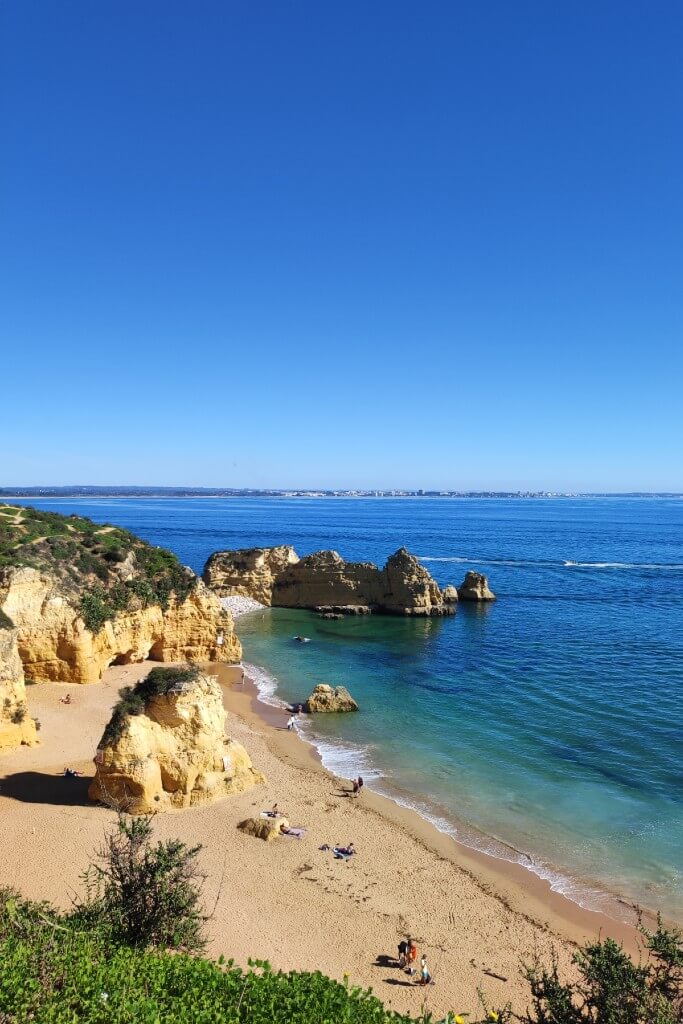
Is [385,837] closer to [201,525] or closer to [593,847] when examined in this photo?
[593,847]

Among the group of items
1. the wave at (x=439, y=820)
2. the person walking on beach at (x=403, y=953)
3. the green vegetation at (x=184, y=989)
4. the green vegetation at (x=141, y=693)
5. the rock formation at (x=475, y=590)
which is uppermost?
the green vegetation at (x=141, y=693)

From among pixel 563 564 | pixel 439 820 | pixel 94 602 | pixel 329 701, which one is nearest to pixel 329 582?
pixel 329 701

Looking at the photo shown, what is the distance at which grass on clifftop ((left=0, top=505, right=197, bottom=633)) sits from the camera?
3309 cm

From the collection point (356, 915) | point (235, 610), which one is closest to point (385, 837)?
point (356, 915)

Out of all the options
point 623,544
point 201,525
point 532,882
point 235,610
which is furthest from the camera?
point 201,525

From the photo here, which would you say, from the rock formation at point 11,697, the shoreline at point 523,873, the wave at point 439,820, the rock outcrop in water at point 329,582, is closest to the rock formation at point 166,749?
the rock formation at point 11,697

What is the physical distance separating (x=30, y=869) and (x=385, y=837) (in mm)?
10578

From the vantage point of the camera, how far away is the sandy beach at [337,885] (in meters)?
14.9

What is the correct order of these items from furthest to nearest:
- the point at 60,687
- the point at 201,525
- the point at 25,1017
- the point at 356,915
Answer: the point at 201,525, the point at 60,687, the point at 356,915, the point at 25,1017

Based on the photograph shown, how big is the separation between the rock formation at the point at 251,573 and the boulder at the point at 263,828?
44198 millimetres

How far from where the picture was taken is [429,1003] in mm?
13852

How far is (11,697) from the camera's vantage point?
76.2ft

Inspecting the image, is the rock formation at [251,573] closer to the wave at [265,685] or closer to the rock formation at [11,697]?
the wave at [265,685]

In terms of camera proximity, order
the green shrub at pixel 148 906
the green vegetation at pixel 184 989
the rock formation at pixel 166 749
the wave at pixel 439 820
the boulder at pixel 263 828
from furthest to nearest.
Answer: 1. the rock formation at pixel 166 749
2. the boulder at pixel 263 828
3. the wave at pixel 439 820
4. the green shrub at pixel 148 906
5. the green vegetation at pixel 184 989
